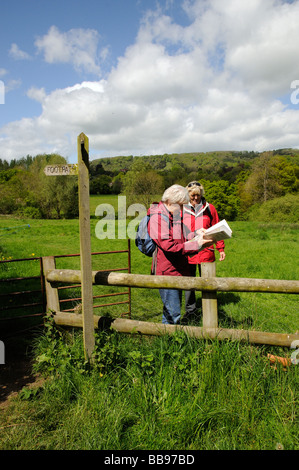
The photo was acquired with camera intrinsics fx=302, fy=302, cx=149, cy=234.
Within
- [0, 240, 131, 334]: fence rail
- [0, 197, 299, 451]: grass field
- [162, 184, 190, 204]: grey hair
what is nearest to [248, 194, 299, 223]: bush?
[0, 240, 131, 334]: fence rail

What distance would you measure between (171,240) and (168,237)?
48 millimetres

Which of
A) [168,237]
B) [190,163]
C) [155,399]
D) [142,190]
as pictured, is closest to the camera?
[155,399]

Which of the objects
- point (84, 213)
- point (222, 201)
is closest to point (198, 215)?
point (84, 213)

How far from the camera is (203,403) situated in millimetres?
2520

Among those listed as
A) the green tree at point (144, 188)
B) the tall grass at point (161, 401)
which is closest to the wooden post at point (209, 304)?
the tall grass at point (161, 401)

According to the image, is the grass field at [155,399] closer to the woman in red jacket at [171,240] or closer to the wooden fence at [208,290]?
the wooden fence at [208,290]

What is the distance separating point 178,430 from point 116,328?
123 cm

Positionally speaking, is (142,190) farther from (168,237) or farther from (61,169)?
(61,169)

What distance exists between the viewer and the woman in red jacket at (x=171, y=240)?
3260 millimetres

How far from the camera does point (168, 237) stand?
3.26m

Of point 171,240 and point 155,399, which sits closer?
point 155,399

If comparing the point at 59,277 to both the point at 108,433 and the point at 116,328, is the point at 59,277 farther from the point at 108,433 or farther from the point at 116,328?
the point at 108,433

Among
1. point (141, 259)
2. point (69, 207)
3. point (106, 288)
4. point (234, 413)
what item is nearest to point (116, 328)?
point (234, 413)

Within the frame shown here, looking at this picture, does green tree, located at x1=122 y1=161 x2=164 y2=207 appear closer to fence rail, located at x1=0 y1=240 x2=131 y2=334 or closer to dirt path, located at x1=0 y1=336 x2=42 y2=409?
→ fence rail, located at x1=0 y1=240 x2=131 y2=334
